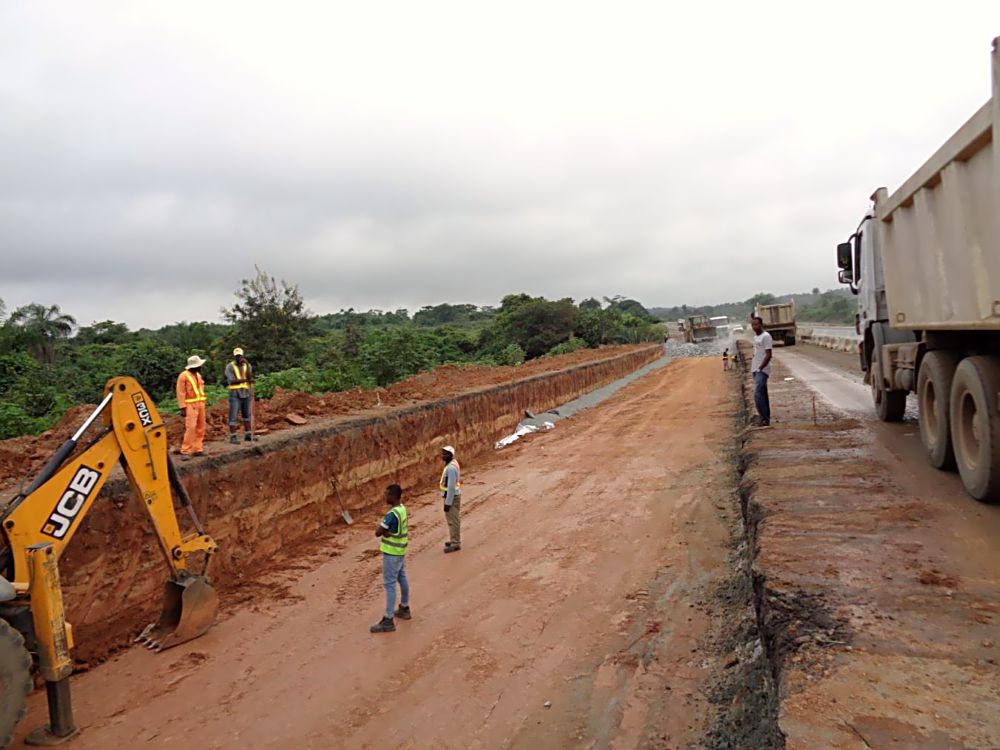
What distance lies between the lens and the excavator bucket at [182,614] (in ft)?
19.5

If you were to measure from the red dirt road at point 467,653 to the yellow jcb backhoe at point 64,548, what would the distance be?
32cm

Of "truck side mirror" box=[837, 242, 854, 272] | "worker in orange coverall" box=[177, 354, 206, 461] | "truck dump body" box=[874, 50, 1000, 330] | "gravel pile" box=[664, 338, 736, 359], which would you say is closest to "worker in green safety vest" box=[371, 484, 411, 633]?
"worker in orange coverall" box=[177, 354, 206, 461]

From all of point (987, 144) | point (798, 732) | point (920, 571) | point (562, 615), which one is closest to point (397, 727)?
point (562, 615)

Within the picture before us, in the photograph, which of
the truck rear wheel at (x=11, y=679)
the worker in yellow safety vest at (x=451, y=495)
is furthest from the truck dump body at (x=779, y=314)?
the truck rear wheel at (x=11, y=679)

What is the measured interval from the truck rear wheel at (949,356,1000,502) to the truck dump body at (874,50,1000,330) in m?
0.45

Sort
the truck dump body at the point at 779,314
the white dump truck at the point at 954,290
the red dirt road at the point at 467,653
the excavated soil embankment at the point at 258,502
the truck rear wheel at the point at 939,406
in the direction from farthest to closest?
the truck dump body at the point at 779,314
the truck rear wheel at the point at 939,406
the excavated soil embankment at the point at 258,502
the white dump truck at the point at 954,290
the red dirt road at the point at 467,653

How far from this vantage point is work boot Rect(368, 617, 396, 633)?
5965 mm

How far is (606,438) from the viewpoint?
628 inches

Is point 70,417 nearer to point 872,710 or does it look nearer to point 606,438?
point 606,438

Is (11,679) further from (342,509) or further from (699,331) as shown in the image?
(699,331)

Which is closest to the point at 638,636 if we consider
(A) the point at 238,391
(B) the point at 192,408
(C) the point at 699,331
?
(B) the point at 192,408

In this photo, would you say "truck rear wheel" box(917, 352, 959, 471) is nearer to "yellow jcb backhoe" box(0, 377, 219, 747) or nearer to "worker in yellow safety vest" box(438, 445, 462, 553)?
"worker in yellow safety vest" box(438, 445, 462, 553)

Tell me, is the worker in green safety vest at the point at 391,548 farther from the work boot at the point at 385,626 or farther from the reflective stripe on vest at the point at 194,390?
the reflective stripe on vest at the point at 194,390

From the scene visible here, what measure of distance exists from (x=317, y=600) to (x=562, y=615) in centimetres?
264
